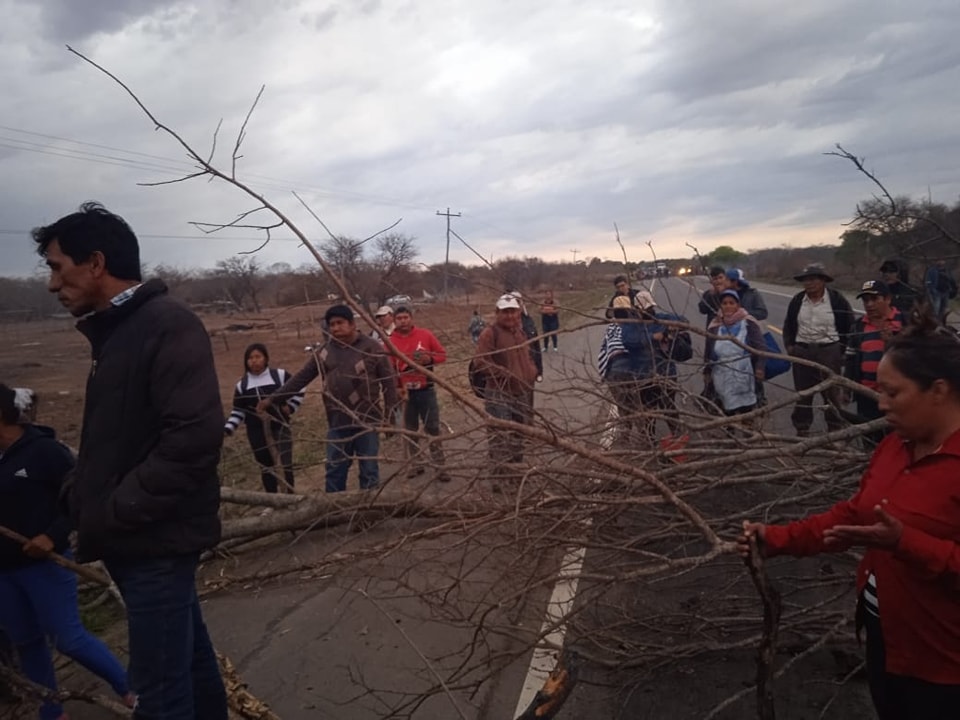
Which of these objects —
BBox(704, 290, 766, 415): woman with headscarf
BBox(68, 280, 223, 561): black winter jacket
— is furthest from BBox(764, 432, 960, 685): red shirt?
BBox(704, 290, 766, 415): woman with headscarf

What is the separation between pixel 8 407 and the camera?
103 inches

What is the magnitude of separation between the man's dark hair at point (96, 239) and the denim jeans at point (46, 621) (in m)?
1.40

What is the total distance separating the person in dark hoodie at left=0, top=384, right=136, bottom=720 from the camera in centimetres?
261

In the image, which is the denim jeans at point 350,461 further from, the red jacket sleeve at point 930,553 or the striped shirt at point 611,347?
the red jacket sleeve at point 930,553

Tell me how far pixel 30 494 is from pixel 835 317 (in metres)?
5.89

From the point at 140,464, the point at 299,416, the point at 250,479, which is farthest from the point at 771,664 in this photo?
the point at 299,416

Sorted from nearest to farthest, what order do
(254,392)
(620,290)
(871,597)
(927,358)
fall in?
(927,358) → (871,597) → (620,290) → (254,392)

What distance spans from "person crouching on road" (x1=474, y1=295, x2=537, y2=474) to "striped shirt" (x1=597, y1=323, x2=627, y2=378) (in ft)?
2.42

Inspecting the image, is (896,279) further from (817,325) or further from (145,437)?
(145,437)

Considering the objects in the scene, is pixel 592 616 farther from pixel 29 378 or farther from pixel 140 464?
pixel 29 378

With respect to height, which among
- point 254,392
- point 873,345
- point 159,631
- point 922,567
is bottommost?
point 159,631

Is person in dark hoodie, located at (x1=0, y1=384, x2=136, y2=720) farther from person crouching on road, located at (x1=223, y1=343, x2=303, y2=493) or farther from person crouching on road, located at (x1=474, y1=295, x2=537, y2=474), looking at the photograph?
person crouching on road, located at (x1=223, y1=343, x2=303, y2=493)

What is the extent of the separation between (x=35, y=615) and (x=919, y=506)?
3212 mm

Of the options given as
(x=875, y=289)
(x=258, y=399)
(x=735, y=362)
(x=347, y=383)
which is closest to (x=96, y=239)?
(x=347, y=383)
